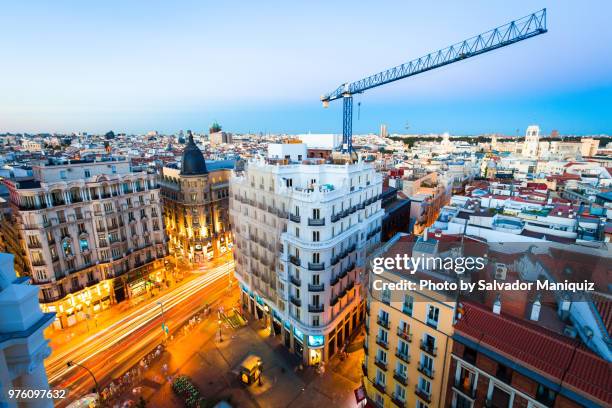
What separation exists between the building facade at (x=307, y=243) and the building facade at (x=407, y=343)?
9.56 metres

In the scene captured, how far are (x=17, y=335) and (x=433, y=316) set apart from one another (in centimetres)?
2638

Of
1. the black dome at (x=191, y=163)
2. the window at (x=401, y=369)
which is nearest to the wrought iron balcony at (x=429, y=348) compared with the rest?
the window at (x=401, y=369)

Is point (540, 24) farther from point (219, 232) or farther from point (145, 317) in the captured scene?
point (145, 317)

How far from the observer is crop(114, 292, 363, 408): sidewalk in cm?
3784

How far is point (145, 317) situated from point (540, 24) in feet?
324

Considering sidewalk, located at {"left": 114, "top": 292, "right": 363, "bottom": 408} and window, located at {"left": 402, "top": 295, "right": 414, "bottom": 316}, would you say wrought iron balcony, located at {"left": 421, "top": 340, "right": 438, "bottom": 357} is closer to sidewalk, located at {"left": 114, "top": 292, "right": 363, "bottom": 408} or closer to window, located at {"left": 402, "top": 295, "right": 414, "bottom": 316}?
window, located at {"left": 402, "top": 295, "right": 414, "bottom": 316}

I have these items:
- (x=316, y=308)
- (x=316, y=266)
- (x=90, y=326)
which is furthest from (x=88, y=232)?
(x=316, y=308)

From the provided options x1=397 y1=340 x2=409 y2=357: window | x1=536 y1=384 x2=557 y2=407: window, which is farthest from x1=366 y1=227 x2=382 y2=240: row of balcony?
x1=536 y1=384 x2=557 y2=407: window

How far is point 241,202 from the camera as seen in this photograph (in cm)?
4959

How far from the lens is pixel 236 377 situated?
41250 mm

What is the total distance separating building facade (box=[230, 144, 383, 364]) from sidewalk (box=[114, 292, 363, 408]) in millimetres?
2362

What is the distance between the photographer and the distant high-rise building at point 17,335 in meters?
8.21

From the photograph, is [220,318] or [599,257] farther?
[220,318]

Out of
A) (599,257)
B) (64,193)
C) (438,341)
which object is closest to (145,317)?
(64,193)
